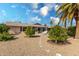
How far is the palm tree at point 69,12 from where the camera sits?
498 cm

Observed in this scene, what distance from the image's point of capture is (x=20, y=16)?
5.05 meters

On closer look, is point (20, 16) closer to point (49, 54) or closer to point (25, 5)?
point (25, 5)

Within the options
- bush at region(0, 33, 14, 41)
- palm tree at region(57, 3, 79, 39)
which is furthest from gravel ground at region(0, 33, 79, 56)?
palm tree at region(57, 3, 79, 39)

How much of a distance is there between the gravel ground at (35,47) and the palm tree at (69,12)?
300 mm

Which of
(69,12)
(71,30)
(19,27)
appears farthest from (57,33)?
(19,27)

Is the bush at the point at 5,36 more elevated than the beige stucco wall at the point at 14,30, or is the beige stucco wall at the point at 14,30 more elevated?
the beige stucco wall at the point at 14,30

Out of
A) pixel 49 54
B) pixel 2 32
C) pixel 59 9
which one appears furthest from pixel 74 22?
pixel 2 32

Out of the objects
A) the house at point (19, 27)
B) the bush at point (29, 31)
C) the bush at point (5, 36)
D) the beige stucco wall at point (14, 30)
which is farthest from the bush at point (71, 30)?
the bush at point (5, 36)

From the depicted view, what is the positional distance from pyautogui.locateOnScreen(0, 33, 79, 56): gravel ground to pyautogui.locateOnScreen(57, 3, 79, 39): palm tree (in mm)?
300

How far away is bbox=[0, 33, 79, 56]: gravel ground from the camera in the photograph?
5008mm

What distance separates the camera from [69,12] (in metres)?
5.01

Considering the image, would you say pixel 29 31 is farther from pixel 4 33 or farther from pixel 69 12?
pixel 69 12

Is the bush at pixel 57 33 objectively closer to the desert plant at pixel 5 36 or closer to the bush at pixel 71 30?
the bush at pixel 71 30

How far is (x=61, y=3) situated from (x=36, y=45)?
78 centimetres
